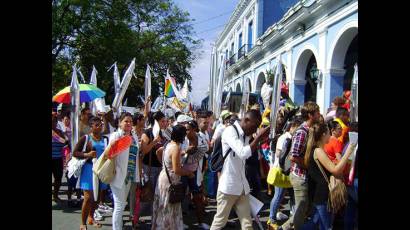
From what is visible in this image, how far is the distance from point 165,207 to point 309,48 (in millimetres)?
12358

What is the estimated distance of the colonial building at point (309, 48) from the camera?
42.4 ft

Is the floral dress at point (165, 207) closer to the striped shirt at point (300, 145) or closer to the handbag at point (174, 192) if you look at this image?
the handbag at point (174, 192)

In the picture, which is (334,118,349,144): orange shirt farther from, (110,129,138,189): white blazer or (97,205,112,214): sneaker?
(97,205,112,214): sneaker

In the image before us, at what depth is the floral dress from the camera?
496 cm

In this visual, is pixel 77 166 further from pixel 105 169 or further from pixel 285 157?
pixel 285 157

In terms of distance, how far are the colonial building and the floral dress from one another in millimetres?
2501

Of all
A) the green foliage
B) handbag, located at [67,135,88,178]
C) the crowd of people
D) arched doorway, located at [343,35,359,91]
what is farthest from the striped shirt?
the green foliage

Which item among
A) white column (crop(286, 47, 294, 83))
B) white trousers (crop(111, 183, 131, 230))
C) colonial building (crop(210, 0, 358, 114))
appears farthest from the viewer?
white column (crop(286, 47, 294, 83))

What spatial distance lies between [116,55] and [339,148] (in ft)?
67.8

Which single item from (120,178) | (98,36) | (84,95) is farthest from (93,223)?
(98,36)

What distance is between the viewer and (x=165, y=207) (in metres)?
5.00

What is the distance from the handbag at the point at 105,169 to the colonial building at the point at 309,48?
2.64 m

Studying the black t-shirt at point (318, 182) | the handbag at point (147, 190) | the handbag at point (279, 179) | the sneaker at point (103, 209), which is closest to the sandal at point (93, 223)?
the sneaker at point (103, 209)
